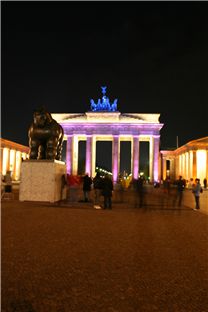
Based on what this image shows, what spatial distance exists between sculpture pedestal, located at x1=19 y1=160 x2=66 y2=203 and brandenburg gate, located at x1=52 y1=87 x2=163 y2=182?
53.4 metres

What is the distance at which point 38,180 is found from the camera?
1906 cm

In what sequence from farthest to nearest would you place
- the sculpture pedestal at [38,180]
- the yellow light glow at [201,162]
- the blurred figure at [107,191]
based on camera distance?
the yellow light glow at [201,162], the blurred figure at [107,191], the sculpture pedestal at [38,180]

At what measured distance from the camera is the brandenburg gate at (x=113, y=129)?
240ft

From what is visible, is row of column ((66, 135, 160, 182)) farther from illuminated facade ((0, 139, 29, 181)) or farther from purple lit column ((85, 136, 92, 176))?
illuminated facade ((0, 139, 29, 181))

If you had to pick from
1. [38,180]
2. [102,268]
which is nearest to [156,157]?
[38,180]

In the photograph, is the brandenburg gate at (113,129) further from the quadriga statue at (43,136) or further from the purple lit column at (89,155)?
the quadriga statue at (43,136)

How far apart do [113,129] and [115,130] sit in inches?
16.7

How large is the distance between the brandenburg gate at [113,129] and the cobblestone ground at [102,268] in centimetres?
6073

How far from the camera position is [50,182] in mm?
19094

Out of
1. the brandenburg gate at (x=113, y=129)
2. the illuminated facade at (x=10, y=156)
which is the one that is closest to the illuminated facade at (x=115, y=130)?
the brandenburg gate at (x=113, y=129)

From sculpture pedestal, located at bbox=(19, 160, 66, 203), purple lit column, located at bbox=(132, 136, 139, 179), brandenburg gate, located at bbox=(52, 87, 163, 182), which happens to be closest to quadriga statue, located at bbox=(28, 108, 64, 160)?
sculpture pedestal, located at bbox=(19, 160, 66, 203)

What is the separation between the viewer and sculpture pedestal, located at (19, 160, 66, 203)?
19031 millimetres

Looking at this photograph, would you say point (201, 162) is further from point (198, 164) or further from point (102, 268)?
point (102, 268)

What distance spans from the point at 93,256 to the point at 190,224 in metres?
6.90
